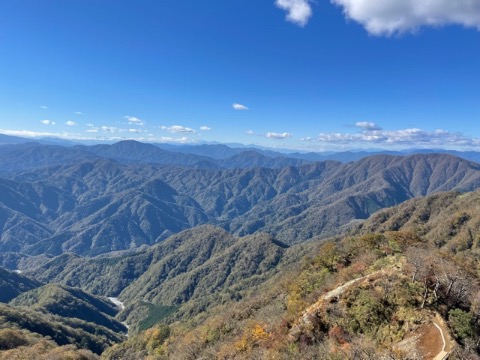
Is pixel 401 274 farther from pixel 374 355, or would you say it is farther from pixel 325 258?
pixel 325 258

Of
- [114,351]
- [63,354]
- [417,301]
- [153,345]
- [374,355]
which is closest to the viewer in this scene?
[374,355]

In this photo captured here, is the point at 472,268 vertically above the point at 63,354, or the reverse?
the point at 472,268

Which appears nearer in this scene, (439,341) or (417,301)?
(439,341)

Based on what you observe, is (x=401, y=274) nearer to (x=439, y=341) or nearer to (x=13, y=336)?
(x=439, y=341)

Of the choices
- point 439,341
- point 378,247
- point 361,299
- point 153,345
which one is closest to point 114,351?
point 153,345

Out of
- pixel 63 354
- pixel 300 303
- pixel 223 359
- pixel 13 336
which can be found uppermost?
pixel 300 303

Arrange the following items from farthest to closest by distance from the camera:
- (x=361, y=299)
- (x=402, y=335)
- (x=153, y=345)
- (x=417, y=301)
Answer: (x=153, y=345), (x=361, y=299), (x=417, y=301), (x=402, y=335)

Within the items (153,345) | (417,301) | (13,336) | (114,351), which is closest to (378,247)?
(417,301)

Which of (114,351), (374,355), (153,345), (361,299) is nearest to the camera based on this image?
(374,355)

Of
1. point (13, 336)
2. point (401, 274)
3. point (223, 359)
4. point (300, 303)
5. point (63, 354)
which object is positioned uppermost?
point (401, 274)
